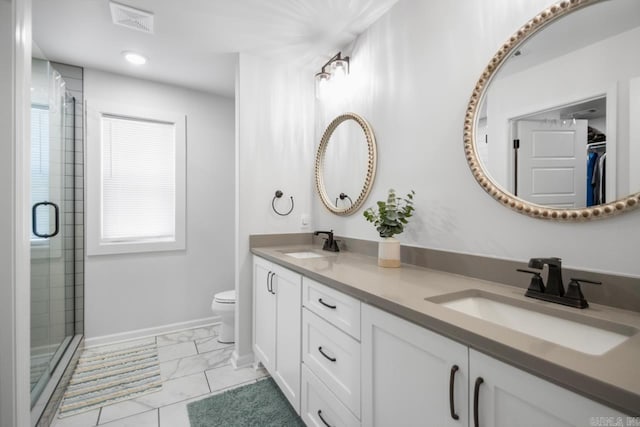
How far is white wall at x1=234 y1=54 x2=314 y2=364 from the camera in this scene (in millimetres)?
2275

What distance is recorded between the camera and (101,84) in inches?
102

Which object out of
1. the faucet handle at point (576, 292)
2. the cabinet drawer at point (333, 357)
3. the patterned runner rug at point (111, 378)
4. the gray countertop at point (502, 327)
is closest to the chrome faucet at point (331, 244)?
the gray countertop at point (502, 327)

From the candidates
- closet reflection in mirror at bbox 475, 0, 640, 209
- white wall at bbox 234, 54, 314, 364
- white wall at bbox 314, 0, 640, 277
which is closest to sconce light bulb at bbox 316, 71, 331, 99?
white wall at bbox 234, 54, 314, 364

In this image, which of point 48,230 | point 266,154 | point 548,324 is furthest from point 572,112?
point 48,230

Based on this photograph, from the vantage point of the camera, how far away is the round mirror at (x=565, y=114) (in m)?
0.92

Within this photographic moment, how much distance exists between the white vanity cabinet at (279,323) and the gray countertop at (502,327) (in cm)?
21

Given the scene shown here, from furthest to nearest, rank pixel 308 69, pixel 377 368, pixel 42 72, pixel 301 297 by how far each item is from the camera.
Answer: pixel 308 69
pixel 42 72
pixel 301 297
pixel 377 368

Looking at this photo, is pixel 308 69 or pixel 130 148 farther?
pixel 130 148

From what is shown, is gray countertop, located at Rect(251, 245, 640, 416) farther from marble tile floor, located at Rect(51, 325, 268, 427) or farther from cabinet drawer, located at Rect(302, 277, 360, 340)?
marble tile floor, located at Rect(51, 325, 268, 427)

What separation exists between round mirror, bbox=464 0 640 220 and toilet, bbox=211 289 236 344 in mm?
2133

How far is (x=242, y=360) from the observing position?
7.39 feet

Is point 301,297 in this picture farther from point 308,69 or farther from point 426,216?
point 308,69

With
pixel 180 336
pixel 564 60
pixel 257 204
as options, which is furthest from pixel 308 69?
pixel 180 336

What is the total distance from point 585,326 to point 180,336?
9.70 feet
